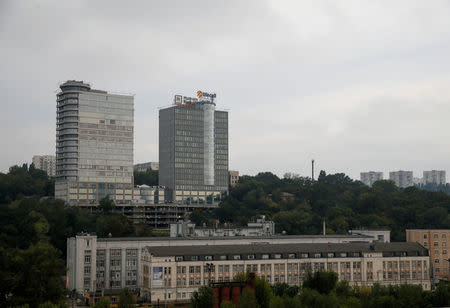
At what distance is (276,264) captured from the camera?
151 m

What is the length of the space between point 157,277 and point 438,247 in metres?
88.2

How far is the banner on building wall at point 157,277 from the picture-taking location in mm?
138875

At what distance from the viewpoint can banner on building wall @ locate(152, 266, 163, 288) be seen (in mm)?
138875

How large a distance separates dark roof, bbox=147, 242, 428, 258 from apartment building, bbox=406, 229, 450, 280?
52.9 feet

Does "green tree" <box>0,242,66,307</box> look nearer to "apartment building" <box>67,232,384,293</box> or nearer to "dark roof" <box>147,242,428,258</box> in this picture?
"dark roof" <box>147,242,428,258</box>

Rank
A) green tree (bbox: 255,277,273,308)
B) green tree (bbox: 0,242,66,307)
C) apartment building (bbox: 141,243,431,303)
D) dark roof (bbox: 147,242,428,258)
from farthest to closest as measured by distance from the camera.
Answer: dark roof (bbox: 147,242,428,258) < apartment building (bbox: 141,243,431,303) < green tree (bbox: 0,242,66,307) < green tree (bbox: 255,277,273,308)

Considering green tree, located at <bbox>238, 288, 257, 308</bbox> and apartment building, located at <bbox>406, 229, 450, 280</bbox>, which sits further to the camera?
apartment building, located at <bbox>406, 229, 450, 280</bbox>

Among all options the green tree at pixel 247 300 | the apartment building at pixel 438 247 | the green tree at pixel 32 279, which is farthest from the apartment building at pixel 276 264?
the green tree at pixel 247 300

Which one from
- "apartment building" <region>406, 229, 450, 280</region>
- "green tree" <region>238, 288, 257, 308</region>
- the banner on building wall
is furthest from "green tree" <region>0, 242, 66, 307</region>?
"apartment building" <region>406, 229, 450, 280</region>

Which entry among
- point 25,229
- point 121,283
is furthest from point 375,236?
point 25,229

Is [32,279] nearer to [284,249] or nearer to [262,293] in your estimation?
[262,293]

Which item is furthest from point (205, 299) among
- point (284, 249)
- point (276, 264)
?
point (284, 249)

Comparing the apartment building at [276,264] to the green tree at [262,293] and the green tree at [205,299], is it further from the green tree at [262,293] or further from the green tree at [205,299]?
the green tree at [205,299]

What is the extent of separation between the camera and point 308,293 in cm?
10194
